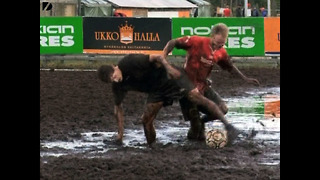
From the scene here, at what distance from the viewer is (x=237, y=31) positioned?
27844mm

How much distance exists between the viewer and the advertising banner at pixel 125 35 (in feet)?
91.4

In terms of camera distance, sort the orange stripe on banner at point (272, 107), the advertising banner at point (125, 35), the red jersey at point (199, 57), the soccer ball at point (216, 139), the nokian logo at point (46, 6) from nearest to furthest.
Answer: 1. the soccer ball at point (216, 139)
2. the red jersey at point (199, 57)
3. the orange stripe on banner at point (272, 107)
4. the advertising banner at point (125, 35)
5. the nokian logo at point (46, 6)

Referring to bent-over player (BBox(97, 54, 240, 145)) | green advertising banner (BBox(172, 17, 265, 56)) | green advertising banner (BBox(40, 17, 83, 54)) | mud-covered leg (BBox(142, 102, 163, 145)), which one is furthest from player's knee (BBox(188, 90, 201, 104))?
green advertising banner (BBox(40, 17, 83, 54))

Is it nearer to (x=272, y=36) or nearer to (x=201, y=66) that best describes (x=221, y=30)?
(x=201, y=66)

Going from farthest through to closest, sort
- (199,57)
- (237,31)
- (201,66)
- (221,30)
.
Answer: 1. (237,31)
2. (201,66)
3. (199,57)
4. (221,30)

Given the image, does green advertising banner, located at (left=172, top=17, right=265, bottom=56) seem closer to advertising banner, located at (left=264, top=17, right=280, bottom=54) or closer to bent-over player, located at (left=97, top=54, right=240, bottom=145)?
advertising banner, located at (left=264, top=17, right=280, bottom=54)

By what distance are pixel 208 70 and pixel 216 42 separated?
0.66m

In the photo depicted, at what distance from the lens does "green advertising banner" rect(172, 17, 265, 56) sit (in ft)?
90.9

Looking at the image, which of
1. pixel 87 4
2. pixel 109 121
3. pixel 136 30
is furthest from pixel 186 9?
pixel 109 121

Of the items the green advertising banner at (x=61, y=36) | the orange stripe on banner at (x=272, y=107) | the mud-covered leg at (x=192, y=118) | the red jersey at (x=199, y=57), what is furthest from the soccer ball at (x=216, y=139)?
the green advertising banner at (x=61, y=36)

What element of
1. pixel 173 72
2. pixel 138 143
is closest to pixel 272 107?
pixel 138 143

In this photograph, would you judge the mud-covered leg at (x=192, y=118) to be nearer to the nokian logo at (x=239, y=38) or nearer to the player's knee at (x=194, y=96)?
the player's knee at (x=194, y=96)

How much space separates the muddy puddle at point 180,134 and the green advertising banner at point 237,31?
853cm

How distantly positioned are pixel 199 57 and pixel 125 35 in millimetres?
14418
